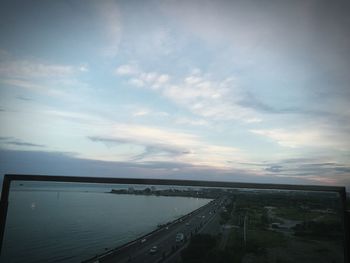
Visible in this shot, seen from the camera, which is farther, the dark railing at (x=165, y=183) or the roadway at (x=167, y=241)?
the roadway at (x=167, y=241)

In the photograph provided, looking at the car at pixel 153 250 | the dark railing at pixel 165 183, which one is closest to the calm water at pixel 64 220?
the dark railing at pixel 165 183

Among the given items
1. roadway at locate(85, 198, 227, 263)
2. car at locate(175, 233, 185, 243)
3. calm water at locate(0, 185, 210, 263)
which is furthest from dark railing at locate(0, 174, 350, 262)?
car at locate(175, 233, 185, 243)

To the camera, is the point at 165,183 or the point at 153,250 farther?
the point at 153,250

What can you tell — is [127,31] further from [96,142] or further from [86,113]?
[96,142]

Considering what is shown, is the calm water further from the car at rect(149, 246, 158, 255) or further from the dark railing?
the car at rect(149, 246, 158, 255)

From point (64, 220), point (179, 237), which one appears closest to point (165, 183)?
point (179, 237)

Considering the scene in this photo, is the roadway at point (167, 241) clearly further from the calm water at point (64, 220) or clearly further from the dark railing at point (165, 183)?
the dark railing at point (165, 183)

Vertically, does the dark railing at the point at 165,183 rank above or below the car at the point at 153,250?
above

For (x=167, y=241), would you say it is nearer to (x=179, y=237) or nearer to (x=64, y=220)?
(x=179, y=237)
